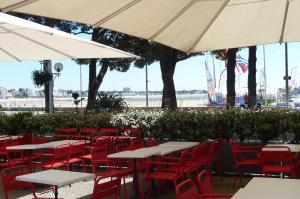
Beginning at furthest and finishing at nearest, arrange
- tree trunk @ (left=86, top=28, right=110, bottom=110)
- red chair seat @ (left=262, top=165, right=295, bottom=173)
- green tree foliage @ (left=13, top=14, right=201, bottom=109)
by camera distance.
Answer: tree trunk @ (left=86, top=28, right=110, bottom=110), green tree foliage @ (left=13, top=14, right=201, bottom=109), red chair seat @ (left=262, top=165, right=295, bottom=173)

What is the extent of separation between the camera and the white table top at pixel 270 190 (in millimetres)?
3581

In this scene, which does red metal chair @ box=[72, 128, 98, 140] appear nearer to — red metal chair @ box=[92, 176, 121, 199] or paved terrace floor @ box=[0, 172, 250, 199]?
paved terrace floor @ box=[0, 172, 250, 199]

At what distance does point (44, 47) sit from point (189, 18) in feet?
10.0

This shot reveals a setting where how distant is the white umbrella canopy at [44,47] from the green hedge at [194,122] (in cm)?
189

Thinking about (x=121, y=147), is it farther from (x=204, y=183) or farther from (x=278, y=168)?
(x=204, y=183)

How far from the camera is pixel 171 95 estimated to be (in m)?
20.2

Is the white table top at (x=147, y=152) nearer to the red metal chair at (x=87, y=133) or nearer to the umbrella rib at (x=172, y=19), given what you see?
the umbrella rib at (x=172, y=19)

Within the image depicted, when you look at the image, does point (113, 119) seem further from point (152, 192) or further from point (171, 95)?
point (171, 95)

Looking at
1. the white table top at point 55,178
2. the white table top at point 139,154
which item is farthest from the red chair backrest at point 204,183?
the white table top at point 139,154

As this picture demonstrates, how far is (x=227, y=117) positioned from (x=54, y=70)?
39.2ft

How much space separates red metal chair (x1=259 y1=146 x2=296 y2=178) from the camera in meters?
Answer: 6.09

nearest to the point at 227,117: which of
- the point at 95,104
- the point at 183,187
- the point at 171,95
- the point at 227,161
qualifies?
the point at 227,161

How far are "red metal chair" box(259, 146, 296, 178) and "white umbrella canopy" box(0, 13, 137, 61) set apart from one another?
3.07 meters

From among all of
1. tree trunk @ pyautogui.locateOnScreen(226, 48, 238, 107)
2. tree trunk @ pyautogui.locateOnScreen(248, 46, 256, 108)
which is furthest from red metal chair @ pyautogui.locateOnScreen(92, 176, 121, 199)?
tree trunk @ pyautogui.locateOnScreen(226, 48, 238, 107)
